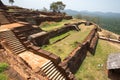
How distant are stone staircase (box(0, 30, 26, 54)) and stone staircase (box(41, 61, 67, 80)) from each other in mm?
2829

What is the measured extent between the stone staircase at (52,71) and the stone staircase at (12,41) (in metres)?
2.83

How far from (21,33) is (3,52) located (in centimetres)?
533

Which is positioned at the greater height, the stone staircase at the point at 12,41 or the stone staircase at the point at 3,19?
A: the stone staircase at the point at 3,19

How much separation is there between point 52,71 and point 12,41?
171 inches

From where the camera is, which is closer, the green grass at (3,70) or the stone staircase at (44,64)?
the green grass at (3,70)

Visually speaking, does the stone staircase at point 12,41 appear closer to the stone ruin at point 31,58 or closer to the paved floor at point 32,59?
the stone ruin at point 31,58

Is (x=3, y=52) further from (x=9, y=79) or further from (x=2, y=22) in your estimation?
(x=2, y=22)

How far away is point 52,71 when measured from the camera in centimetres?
1030

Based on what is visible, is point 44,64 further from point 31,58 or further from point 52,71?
point 31,58

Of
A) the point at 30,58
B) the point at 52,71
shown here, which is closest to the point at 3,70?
the point at 52,71

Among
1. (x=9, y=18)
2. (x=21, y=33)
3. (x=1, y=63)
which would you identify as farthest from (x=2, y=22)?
(x=1, y=63)

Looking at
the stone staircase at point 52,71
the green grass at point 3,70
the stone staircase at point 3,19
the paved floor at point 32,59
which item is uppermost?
the stone staircase at point 3,19

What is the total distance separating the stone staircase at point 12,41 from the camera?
11773 millimetres

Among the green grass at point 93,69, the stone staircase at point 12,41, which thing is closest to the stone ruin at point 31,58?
the stone staircase at point 12,41
